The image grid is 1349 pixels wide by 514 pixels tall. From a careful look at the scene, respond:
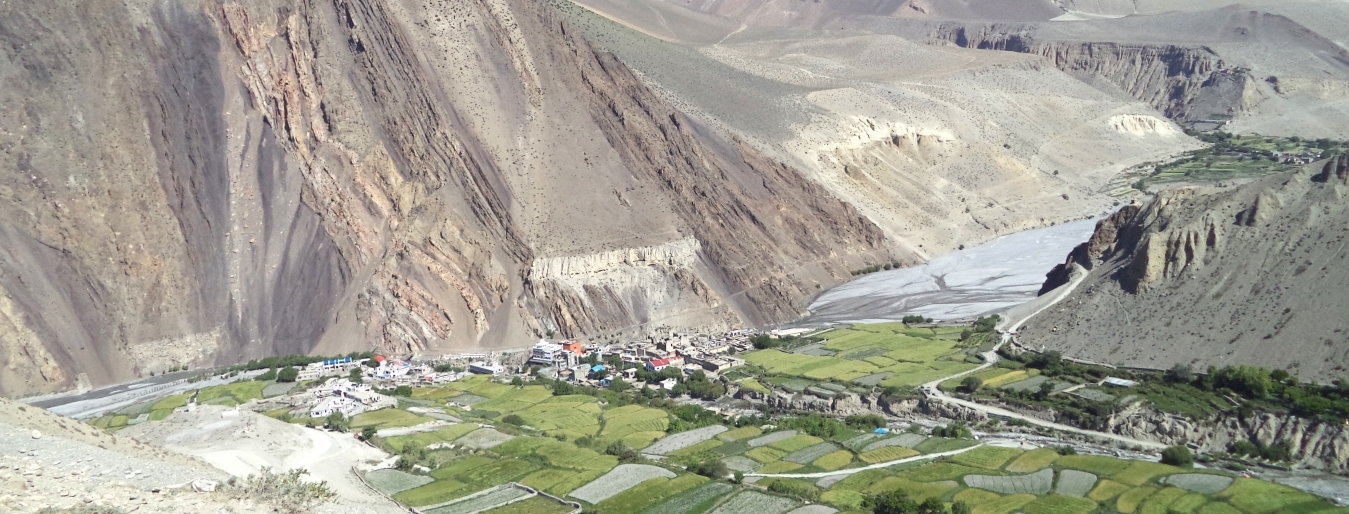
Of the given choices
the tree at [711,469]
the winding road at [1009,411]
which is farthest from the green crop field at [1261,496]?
the tree at [711,469]

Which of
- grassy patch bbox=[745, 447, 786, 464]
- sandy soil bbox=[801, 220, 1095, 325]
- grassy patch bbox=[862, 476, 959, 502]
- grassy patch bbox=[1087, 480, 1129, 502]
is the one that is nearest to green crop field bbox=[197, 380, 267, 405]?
grassy patch bbox=[745, 447, 786, 464]

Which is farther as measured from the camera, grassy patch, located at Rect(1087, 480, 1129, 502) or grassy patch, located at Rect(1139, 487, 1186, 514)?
grassy patch, located at Rect(1087, 480, 1129, 502)

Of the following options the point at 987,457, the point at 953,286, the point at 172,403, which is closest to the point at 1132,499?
the point at 987,457

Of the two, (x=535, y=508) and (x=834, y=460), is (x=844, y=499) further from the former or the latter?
(x=535, y=508)

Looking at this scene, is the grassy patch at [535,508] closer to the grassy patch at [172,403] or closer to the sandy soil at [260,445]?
the sandy soil at [260,445]

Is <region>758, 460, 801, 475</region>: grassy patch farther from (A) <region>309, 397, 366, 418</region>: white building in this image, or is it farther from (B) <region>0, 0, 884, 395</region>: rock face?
(B) <region>0, 0, 884, 395</region>: rock face
